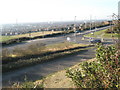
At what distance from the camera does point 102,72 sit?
4375mm

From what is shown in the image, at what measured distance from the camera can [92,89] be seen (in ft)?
15.1

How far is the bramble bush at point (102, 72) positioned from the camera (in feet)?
13.5

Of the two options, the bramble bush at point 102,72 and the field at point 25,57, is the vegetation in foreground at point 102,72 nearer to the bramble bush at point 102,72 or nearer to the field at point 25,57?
the bramble bush at point 102,72

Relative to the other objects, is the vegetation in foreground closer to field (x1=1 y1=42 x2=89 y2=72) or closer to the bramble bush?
the bramble bush

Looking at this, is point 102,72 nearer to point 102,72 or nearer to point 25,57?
point 102,72

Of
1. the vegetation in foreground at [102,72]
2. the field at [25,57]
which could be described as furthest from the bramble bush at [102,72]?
the field at [25,57]

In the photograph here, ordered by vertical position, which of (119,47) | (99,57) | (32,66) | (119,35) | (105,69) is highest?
(119,35)

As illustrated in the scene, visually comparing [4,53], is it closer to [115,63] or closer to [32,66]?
[32,66]

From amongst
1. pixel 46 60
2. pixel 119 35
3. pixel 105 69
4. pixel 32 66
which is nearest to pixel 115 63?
pixel 105 69

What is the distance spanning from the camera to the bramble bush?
163 inches

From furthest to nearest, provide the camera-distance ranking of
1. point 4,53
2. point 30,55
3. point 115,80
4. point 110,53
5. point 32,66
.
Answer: point 30,55 < point 4,53 < point 32,66 < point 110,53 < point 115,80

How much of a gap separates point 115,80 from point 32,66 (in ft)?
45.2

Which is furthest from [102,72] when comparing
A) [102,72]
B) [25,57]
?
[25,57]

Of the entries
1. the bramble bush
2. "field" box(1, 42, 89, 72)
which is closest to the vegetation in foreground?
the bramble bush
